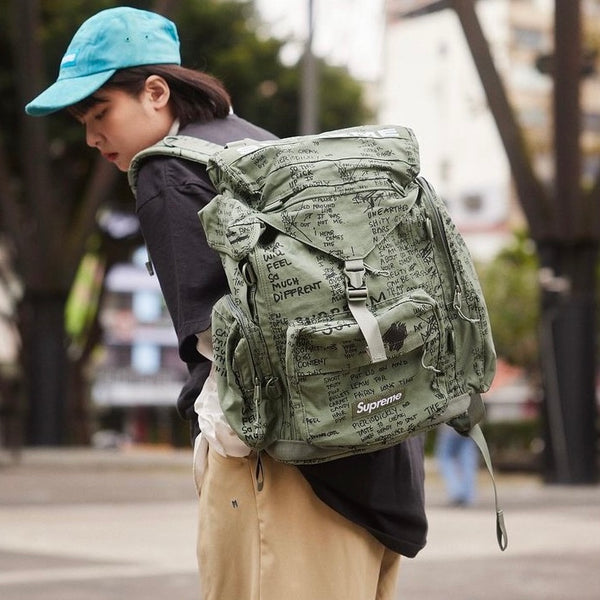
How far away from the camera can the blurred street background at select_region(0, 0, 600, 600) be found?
773cm

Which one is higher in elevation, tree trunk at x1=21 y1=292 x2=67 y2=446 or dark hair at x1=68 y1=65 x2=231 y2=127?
dark hair at x1=68 y1=65 x2=231 y2=127

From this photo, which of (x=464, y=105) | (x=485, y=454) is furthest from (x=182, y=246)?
(x=464, y=105)

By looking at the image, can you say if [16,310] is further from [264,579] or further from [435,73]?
[435,73]

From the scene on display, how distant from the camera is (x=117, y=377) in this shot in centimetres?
7631

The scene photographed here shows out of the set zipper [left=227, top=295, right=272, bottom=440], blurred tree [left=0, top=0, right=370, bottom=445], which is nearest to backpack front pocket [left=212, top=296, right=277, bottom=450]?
zipper [left=227, top=295, right=272, bottom=440]

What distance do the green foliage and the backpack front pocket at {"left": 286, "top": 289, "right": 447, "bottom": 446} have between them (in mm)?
35805

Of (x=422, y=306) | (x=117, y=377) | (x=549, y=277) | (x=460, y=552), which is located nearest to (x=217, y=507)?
(x=422, y=306)

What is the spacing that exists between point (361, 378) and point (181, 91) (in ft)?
2.36

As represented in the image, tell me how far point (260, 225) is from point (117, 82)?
524mm

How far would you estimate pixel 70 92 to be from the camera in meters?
2.44

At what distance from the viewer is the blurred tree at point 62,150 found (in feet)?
62.7

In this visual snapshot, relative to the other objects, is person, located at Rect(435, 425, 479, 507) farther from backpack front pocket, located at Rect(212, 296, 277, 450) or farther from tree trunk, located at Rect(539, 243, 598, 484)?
backpack front pocket, located at Rect(212, 296, 277, 450)

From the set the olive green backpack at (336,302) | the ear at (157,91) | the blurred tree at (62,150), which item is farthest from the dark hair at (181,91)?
the blurred tree at (62,150)

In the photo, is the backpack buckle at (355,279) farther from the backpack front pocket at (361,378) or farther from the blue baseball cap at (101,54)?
the blue baseball cap at (101,54)
